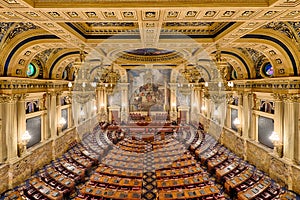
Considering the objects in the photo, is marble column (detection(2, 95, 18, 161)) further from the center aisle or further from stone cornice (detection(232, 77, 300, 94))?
stone cornice (detection(232, 77, 300, 94))

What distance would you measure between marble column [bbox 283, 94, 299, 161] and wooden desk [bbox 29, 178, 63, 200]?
11572 millimetres

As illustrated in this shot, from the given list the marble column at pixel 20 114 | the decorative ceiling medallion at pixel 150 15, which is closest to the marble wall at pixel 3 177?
the marble column at pixel 20 114

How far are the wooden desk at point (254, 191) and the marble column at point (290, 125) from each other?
2.27m

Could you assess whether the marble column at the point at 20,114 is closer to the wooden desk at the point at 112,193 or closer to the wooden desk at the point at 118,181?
the wooden desk at the point at 118,181

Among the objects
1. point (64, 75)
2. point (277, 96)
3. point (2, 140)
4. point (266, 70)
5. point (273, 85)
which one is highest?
point (64, 75)

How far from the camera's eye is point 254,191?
29.6 ft

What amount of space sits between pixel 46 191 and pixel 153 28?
8585mm

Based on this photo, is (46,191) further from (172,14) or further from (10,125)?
(172,14)

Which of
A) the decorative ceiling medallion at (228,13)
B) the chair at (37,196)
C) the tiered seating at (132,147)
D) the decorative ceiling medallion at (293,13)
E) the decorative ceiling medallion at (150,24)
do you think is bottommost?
the chair at (37,196)

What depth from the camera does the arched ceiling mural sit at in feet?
15.8

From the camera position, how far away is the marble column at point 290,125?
33.3 feet

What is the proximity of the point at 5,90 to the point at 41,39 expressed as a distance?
3188 mm

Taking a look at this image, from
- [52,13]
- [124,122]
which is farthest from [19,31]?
[124,122]

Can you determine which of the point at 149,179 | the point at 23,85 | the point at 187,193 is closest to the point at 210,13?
the point at 187,193
